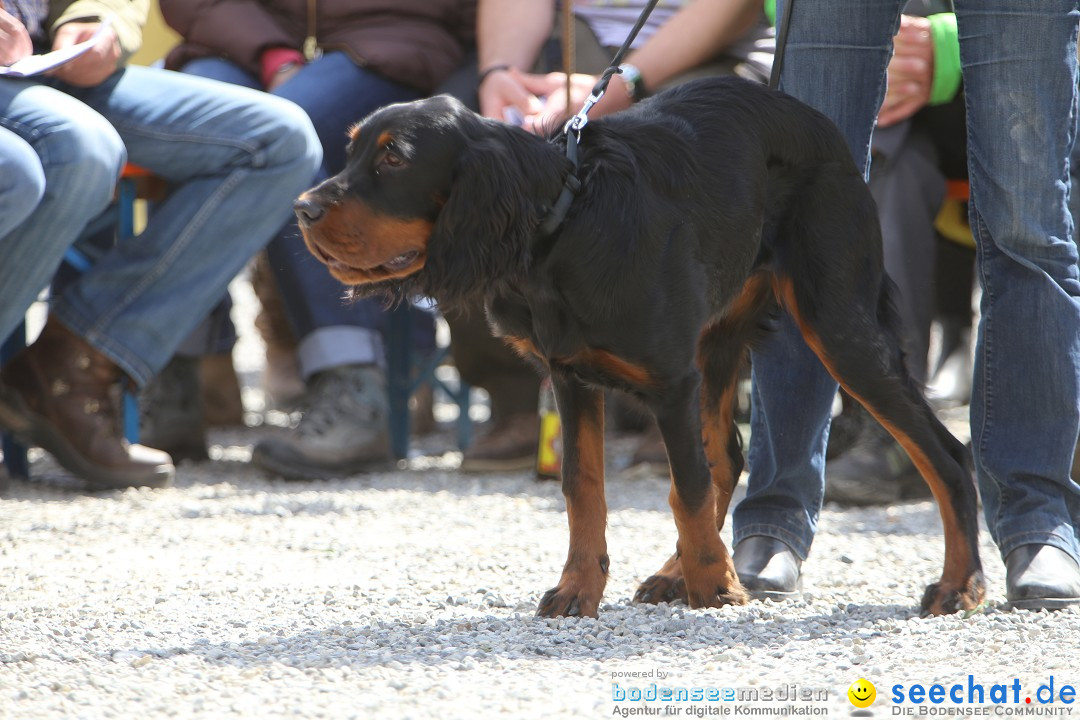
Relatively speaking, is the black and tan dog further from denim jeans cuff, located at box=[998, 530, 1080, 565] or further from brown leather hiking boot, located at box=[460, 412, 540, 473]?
brown leather hiking boot, located at box=[460, 412, 540, 473]

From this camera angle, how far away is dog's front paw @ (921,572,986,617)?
266cm

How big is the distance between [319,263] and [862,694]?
10.1ft

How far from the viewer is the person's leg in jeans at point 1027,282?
2686mm

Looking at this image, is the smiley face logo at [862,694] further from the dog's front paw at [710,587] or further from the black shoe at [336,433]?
the black shoe at [336,433]

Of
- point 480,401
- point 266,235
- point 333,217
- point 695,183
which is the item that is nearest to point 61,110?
point 266,235

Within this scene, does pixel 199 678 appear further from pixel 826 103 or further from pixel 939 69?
pixel 939 69

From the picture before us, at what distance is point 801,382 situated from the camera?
9.76ft

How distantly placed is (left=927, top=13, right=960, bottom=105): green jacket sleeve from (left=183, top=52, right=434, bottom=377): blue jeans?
6.43 feet

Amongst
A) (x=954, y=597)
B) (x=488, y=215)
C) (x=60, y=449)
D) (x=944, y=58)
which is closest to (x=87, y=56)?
(x=60, y=449)

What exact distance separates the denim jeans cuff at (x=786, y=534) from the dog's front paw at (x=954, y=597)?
34 centimetres

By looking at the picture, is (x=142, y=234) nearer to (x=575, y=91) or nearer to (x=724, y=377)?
(x=575, y=91)

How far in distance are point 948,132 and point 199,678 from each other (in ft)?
11.2

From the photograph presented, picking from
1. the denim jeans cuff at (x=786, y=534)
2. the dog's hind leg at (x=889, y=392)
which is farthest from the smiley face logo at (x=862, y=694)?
the denim jeans cuff at (x=786, y=534)

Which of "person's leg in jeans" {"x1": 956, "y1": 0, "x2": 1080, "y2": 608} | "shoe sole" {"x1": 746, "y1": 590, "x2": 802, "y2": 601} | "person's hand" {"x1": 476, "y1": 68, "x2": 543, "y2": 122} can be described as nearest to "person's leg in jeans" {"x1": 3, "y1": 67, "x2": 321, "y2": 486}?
"person's hand" {"x1": 476, "y1": 68, "x2": 543, "y2": 122}
